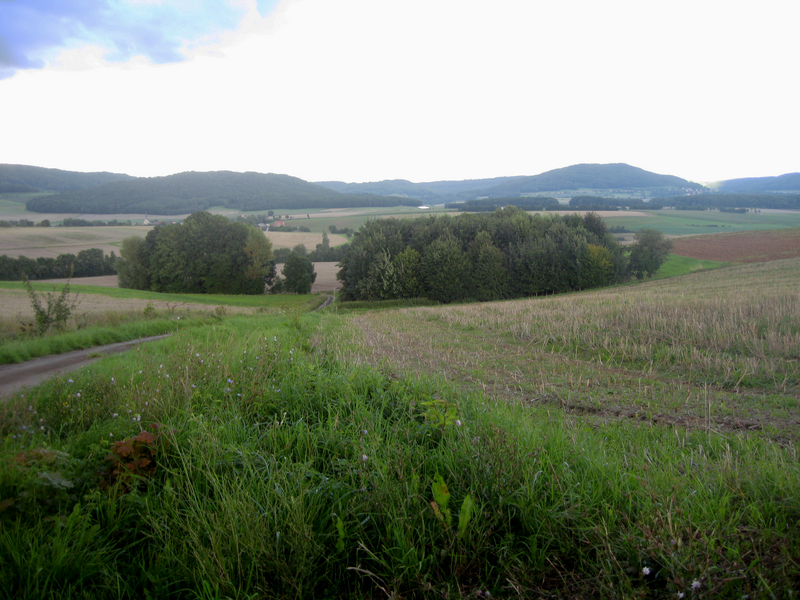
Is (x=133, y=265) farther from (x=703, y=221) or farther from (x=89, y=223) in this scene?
(x=703, y=221)

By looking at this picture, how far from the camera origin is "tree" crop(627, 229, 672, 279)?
195ft

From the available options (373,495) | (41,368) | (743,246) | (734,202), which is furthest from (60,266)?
(734,202)

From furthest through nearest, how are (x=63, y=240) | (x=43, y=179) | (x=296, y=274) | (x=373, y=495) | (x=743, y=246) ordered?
(x=43, y=179)
(x=296, y=274)
(x=63, y=240)
(x=743, y=246)
(x=373, y=495)

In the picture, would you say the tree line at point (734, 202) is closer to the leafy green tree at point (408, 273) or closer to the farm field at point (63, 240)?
the leafy green tree at point (408, 273)

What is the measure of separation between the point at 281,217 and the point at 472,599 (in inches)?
4884

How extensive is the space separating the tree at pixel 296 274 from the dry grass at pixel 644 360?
180ft

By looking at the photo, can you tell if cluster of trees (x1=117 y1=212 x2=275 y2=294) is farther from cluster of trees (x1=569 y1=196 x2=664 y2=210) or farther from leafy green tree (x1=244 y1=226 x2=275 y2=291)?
cluster of trees (x1=569 y1=196 x2=664 y2=210)

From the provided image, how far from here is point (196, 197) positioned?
4385 inches

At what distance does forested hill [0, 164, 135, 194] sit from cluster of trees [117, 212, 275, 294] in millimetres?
50096

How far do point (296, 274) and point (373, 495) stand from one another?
66930mm

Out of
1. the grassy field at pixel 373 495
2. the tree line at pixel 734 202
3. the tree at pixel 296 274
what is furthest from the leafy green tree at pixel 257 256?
the tree line at pixel 734 202

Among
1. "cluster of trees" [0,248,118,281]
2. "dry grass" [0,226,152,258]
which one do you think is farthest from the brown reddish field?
"dry grass" [0,226,152,258]

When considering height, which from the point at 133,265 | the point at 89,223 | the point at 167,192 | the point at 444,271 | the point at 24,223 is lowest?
the point at 444,271

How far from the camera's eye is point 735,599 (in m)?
2.27
